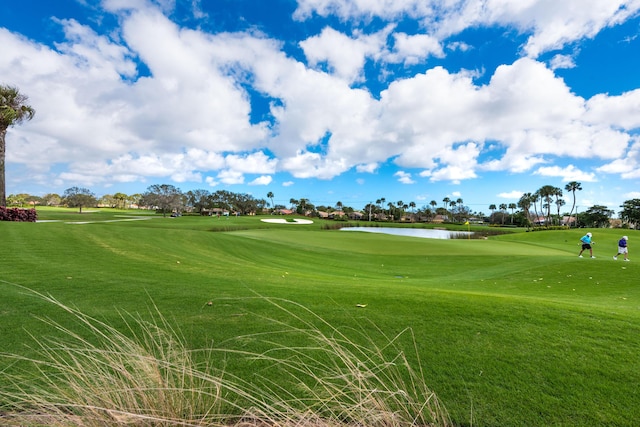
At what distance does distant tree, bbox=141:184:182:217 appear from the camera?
68688mm

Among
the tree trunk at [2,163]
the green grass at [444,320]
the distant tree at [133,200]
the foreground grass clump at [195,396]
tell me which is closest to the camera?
the foreground grass clump at [195,396]

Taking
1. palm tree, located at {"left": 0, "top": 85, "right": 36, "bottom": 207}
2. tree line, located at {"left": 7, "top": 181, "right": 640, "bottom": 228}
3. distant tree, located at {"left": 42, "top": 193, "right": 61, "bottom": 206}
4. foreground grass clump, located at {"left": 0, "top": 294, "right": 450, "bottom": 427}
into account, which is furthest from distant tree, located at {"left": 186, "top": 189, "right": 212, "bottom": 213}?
foreground grass clump, located at {"left": 0, "top": 294, "right": 450, "bottom": 427}

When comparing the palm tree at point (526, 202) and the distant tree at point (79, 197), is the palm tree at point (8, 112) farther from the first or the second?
the palm tree at point (526, 202)

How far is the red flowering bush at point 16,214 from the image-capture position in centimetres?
1631

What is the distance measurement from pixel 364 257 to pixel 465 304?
42.4 ft

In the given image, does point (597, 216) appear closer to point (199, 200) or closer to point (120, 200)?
point (199, 200)

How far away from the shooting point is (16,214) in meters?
16.9

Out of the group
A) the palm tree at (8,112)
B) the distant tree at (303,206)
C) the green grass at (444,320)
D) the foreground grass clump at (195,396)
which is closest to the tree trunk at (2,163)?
the palm tree at (8,112)

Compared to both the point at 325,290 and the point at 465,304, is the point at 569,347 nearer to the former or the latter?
the point at 465,304

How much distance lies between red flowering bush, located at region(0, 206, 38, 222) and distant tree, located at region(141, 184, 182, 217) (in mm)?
51804

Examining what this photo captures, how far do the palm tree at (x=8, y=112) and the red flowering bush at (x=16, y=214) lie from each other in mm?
2319

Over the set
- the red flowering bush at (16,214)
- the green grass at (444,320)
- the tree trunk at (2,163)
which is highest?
the tree trunk at (2,163)

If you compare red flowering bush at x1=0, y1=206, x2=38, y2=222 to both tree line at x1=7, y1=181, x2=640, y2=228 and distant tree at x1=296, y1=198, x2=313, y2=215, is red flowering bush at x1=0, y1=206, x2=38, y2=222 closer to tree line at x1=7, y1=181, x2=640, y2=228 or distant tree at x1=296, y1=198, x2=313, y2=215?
tree line at x1=7, y1=181, x2=640, y2=228

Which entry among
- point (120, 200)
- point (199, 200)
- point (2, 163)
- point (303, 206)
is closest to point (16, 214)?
point (2, 163)
